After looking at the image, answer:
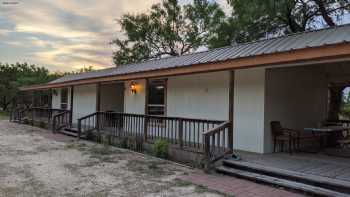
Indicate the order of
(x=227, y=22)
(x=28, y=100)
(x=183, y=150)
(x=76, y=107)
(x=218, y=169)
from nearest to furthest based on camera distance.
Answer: (x=218, y=169), (x=183, y=150), (x=76, y=107), (x=227, y=22), (x=28, y=100)

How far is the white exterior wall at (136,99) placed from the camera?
1211 cm

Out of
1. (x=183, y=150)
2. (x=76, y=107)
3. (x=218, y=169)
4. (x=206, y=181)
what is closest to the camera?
(x=206, y=181)

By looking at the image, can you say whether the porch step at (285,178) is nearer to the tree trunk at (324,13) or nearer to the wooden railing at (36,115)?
the wooden railing at (36,115)

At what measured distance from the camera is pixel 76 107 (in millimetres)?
17672

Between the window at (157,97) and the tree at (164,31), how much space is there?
16.2 metres

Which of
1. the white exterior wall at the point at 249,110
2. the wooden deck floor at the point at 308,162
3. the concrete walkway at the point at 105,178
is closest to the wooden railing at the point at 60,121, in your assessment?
the concrete walkway at the point at 105,178

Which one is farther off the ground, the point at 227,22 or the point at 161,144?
the point at 227,22

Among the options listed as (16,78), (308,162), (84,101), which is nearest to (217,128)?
(308,162)

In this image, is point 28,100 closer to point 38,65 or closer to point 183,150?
point 38,65

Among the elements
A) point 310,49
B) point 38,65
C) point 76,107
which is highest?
point 38,65

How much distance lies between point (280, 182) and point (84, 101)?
13294mm

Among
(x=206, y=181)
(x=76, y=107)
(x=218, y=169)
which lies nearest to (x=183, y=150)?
(x=218, y=169)

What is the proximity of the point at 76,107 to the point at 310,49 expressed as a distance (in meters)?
14.8

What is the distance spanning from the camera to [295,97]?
8.53 metres
